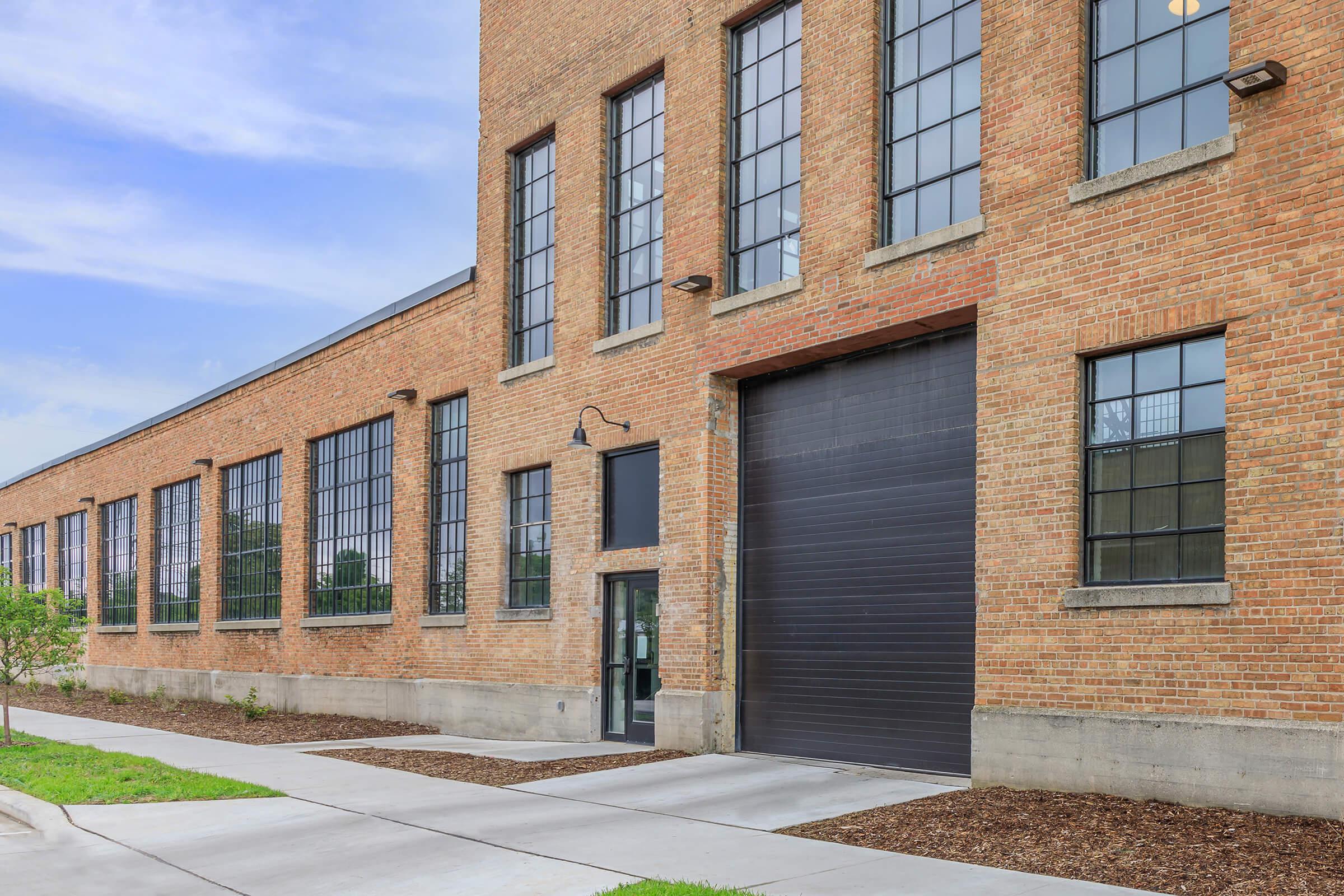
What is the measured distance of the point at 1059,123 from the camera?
11594 millimetres

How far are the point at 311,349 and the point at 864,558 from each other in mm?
14967

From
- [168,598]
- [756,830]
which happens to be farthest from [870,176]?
[168,598]

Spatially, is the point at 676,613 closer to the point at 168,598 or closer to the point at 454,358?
the point at 454,358

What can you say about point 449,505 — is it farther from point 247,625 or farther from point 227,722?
point 247,625

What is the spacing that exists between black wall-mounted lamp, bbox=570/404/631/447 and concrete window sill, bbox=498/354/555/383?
1.19 metres

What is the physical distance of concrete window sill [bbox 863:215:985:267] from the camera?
12.3 m

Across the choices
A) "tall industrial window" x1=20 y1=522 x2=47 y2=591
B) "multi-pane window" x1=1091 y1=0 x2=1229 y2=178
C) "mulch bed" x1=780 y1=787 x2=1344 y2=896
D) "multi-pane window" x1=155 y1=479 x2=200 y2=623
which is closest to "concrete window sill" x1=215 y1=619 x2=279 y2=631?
"multi-pane window" x1=155 y1=479 x2=200 y2=623

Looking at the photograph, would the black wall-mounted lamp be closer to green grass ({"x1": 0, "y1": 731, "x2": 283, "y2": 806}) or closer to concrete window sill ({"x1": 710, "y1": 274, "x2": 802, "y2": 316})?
concrete window sill ({"x1": 710, "y1": 274, "x2": 802, "y2": 316})

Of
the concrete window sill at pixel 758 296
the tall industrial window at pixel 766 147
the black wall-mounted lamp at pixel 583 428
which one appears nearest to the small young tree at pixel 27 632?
the black wall-mounted lamp at pixel 583 428

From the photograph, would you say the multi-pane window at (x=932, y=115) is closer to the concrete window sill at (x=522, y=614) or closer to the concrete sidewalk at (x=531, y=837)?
the concrete sidewalk at (x=531, y=837)

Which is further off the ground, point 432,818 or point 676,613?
point 676,613

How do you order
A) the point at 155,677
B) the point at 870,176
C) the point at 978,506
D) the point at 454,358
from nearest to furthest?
the point at 978,506 → the point at 870,176 → the point at 454,358 → the point at 155,677

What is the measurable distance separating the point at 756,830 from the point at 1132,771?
3241 millimetres

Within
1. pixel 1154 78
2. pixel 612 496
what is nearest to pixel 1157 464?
pixel 1154 78
